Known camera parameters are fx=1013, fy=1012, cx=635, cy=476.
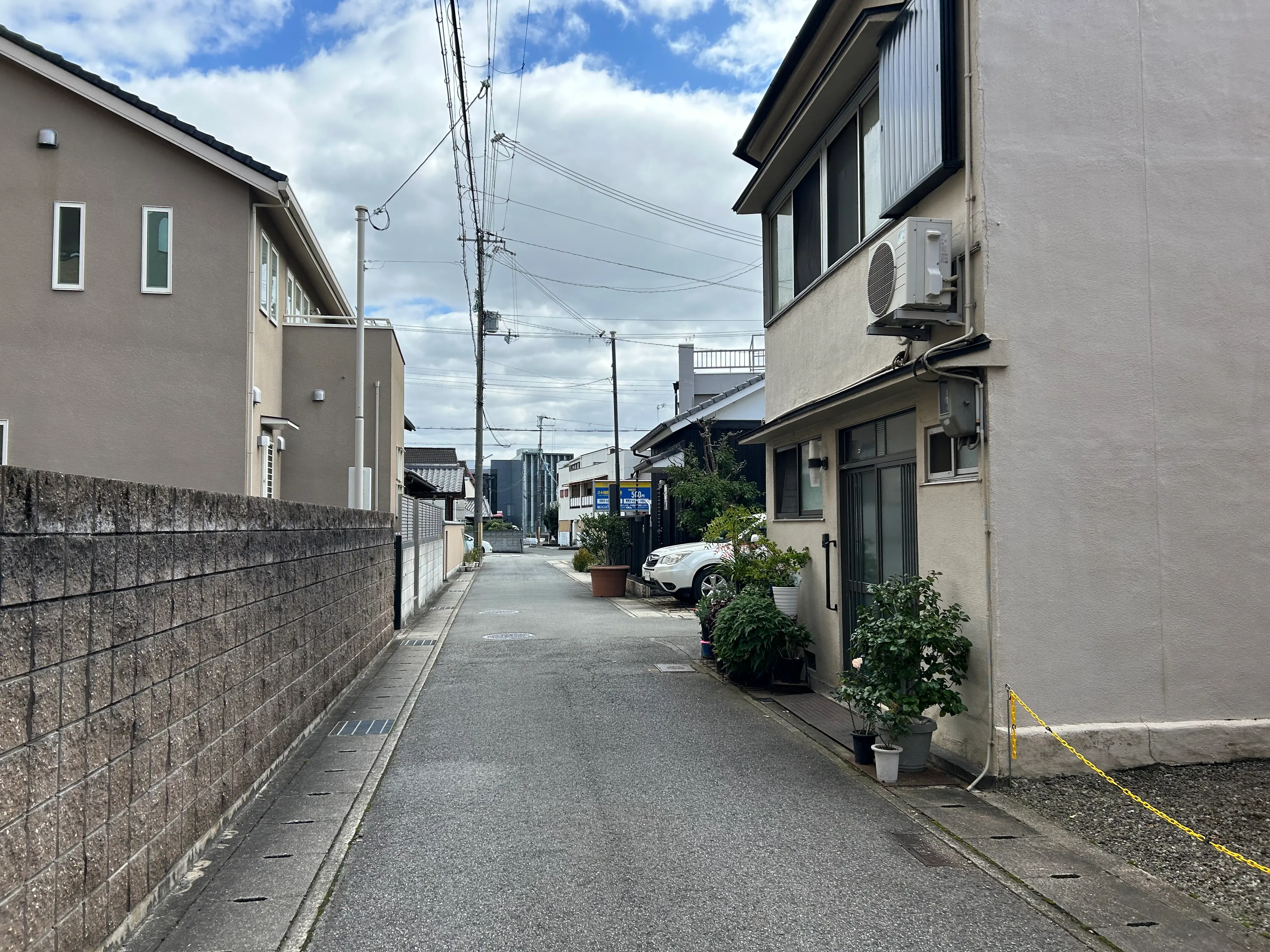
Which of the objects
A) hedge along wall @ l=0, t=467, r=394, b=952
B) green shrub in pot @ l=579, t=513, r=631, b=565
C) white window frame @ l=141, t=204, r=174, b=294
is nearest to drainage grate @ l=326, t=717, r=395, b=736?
hedge along wall @ l=0, t=467, r=394, b=952

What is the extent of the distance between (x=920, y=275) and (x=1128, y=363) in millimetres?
1428

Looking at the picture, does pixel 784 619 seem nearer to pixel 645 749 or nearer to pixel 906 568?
pixel 906 568

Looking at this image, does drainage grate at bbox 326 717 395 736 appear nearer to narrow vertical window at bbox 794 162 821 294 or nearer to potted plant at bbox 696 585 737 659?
potted plant at bbox 696 585 737 659

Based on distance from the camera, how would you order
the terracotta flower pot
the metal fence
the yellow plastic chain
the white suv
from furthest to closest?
the terracotta flower pot, the white suv, the metal fence, the yellow plastic chain

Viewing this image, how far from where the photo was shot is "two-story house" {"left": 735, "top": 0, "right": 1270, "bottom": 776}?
621 centimetres

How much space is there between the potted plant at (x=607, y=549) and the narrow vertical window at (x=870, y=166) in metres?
15.3

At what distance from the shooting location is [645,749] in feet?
23.9

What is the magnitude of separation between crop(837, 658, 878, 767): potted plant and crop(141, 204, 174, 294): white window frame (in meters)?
11.7

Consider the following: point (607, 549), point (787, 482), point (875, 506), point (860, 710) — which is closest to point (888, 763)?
point (860, 710)

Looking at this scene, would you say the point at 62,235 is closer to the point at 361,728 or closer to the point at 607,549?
the point at 361,728

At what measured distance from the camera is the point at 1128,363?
6.40 m

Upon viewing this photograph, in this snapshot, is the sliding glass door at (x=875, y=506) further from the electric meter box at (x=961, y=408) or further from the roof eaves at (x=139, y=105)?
the roof eaves at (x=139, y=105)

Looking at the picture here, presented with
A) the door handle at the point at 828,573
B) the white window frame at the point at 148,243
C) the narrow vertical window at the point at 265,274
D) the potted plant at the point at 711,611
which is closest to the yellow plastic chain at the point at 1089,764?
the door handle at the point at 828,573

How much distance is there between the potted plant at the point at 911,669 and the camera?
620 centimetres
